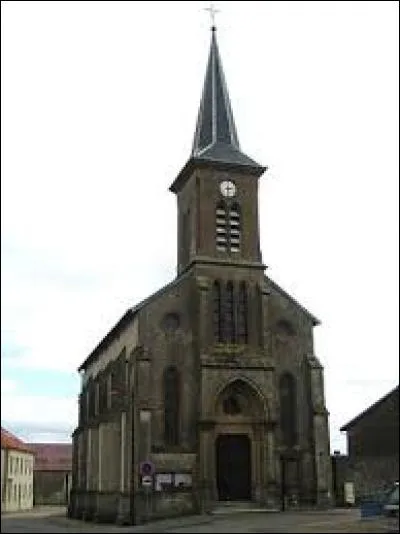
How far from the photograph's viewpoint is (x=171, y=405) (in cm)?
3619

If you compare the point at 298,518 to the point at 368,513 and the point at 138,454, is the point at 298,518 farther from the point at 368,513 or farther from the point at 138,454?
the point at 138,454

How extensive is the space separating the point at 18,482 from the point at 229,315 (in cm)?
3323

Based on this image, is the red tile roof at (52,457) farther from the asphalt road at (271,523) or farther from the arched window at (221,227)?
the asphalt road at (271,523)

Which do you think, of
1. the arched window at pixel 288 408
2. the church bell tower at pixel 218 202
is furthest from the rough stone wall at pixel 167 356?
the arched window at pixel 288 408

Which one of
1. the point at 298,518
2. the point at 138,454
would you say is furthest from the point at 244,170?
the point at 298,518

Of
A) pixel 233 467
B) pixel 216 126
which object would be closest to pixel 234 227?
pixel 216 126

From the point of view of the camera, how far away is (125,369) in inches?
1515

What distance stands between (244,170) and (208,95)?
632cm

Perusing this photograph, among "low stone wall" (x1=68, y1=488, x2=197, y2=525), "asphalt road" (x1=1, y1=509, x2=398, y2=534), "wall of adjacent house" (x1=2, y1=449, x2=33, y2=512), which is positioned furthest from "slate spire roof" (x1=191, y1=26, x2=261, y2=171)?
"wall of adjacent house" (x1=2, y1=449, x2=33, y2=512)

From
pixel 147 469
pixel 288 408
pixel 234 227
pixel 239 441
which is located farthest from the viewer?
pixel 234 227

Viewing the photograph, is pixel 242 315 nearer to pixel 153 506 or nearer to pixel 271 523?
pixel 153 506

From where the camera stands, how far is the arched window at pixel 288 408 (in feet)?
124

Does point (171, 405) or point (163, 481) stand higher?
point (171, 405)

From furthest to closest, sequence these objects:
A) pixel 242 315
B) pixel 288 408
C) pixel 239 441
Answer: pixel 242 315 → pixel 288 408 → pixel 239 441
